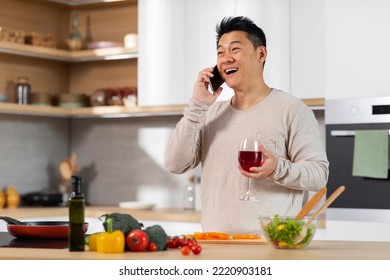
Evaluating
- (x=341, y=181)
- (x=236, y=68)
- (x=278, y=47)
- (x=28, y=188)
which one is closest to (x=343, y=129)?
(x=341, y=181)

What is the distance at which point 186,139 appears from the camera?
3.30 meters

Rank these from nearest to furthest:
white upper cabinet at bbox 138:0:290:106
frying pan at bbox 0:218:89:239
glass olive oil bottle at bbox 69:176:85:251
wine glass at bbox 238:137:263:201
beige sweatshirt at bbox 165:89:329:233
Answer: glass olive oil bottle at bbox 69:176:85:251, wine glass at bbox 238:137:263:201, frying pan at bbox 0:218:89:239, beige sweatshirt at bbox 165:89:329:233, white upper cabinet at bbox 138:0:290:106

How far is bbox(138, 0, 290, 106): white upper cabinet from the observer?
508 centimetres

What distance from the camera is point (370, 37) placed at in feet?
15.1

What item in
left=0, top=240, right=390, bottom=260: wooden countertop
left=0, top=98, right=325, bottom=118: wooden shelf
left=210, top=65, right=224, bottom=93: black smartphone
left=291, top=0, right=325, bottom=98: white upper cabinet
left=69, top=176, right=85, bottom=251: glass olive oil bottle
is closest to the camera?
left=0, top=240, right=390, bottom=260: wooden countertop

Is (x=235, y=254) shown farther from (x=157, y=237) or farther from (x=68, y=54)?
(x=68, y=54)

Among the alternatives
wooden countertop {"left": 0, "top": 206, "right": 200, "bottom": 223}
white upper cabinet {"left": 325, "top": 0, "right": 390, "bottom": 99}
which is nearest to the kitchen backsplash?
wooden countertop {"left": 0, "top": 206, "right": 200, "bottom": 223}

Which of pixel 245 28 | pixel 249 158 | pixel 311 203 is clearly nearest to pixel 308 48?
pixel 245 28

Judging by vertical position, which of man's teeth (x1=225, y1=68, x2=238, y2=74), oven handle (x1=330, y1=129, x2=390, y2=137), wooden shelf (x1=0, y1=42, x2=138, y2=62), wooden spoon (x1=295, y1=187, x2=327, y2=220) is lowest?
wooden spoon (x1=295, y1=187, x2=327, y2=220)

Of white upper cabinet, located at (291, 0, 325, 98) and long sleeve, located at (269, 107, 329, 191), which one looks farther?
white upper cabinet, located at (291, 0, 325, 98)

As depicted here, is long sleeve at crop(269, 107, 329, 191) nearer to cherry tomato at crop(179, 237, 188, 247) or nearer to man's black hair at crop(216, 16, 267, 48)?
man's black hair at crop(216, 16, 267, 48)

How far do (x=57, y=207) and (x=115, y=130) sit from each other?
828mm

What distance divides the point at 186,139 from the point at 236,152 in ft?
0.72

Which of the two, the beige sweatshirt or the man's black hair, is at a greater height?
the man's black hair
